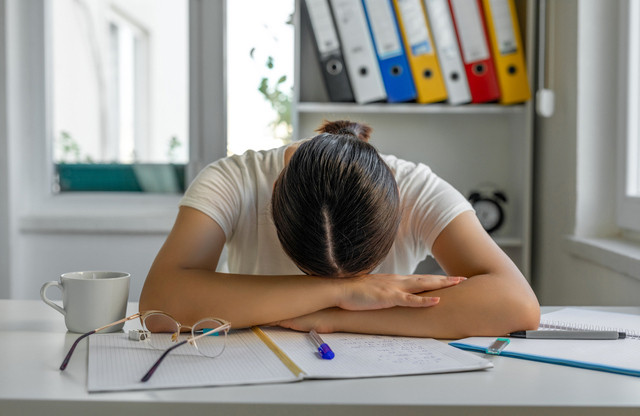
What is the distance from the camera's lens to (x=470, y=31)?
89.5 inches

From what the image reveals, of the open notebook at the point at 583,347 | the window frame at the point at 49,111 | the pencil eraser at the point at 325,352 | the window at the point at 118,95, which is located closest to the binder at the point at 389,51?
the window frame at the point at 49,111

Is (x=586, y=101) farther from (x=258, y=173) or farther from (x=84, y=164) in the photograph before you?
(x=84, y=164)

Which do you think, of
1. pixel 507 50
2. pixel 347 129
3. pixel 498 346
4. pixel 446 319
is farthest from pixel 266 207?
pixel 507 50

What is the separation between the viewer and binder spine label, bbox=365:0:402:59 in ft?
7.41

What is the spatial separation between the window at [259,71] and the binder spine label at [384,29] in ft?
1.37

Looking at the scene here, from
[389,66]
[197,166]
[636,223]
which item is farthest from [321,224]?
[197,166]

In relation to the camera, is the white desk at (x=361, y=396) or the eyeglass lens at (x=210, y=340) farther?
the eyeglass lens at (x=210, y=340)

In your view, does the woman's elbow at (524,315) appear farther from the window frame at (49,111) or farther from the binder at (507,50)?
the window frame at (49,111)

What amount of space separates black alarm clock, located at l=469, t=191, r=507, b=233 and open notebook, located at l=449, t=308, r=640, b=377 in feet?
4.15

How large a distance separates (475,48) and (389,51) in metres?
0.29

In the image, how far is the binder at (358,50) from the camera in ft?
7.41

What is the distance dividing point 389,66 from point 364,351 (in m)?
1.57

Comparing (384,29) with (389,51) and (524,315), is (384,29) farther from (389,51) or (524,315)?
(524,315)

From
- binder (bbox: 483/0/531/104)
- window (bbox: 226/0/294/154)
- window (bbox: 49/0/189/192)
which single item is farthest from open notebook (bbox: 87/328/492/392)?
window (bbox: 49/0/189/192)
